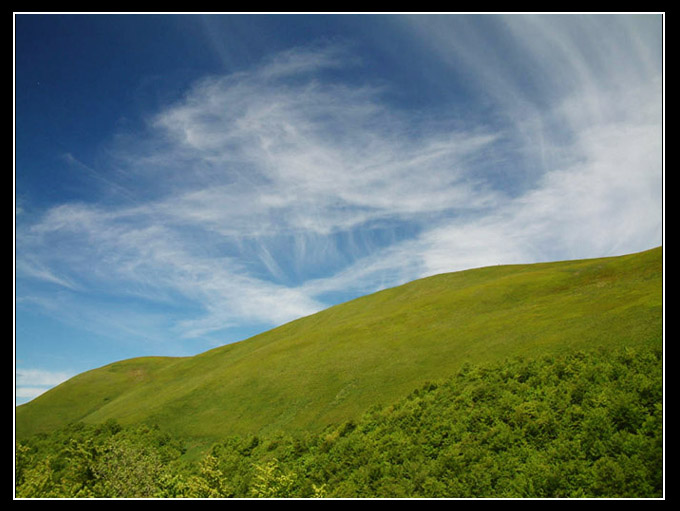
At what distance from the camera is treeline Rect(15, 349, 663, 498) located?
66.6 ft

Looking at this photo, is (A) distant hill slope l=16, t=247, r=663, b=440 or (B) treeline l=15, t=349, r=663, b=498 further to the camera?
(A) distant hill slope l=16, t=247, r=663, b=440

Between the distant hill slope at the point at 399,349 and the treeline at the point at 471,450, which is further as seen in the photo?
the distant hill slope at the point at 399,349

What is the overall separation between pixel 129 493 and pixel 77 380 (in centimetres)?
10946

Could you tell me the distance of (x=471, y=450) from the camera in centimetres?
2428

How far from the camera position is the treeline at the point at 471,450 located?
66.6 feet

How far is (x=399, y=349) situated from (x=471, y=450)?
109ft

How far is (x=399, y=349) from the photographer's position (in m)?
57.6

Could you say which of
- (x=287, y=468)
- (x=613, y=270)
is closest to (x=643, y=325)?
(x=287, y=468)

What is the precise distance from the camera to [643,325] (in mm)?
35812

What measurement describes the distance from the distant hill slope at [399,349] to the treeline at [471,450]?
5.21 metres

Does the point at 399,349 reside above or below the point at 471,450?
above

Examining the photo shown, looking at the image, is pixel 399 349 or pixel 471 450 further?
pixel 399 349

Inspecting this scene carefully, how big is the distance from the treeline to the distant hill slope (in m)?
5.21
